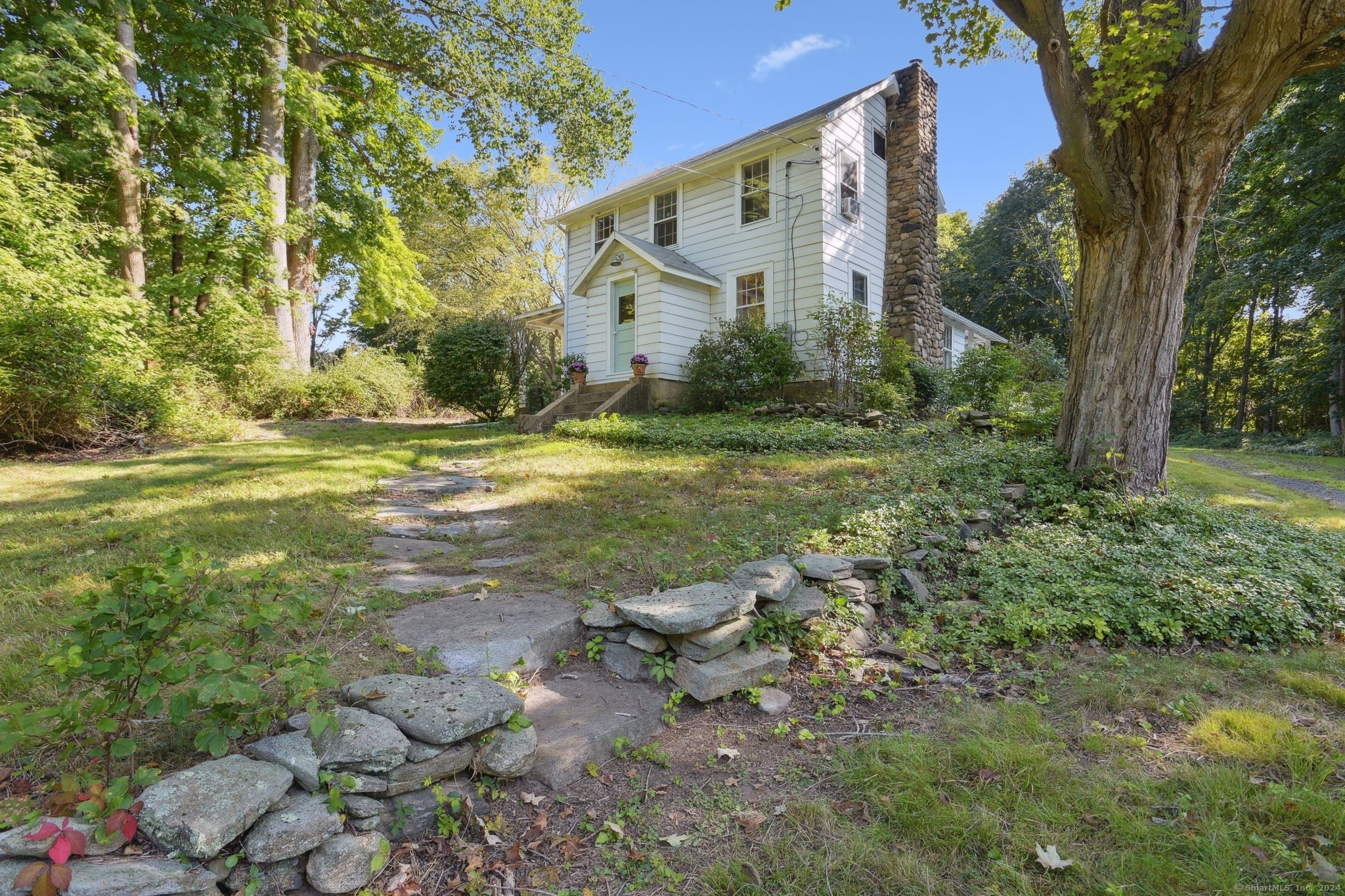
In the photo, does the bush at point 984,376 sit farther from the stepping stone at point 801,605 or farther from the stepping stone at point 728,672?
the stepping stone at point 728,672

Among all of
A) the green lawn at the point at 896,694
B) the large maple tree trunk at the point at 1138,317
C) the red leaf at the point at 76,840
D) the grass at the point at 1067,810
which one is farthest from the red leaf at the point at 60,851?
the large maple tree trunk at the point at 1138,317

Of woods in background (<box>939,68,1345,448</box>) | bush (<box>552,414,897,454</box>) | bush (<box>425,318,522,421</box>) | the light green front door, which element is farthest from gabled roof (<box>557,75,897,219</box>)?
woods in background (<box>939,68,1345,448</box>)

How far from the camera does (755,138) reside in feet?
36.6

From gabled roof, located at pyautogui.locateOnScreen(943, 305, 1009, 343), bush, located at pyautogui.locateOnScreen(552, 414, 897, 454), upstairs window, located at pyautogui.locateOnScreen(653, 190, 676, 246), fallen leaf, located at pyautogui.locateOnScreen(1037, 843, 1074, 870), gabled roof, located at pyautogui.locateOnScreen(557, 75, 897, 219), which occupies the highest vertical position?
gabled roof, located at pyautogui.locateOnScreen(557, 75, 897, 219)

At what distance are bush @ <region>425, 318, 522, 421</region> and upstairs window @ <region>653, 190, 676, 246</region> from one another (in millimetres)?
3977

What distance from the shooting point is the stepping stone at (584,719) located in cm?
201

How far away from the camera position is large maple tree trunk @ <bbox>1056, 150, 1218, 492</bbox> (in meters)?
4.61

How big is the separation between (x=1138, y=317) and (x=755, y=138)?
8367mm

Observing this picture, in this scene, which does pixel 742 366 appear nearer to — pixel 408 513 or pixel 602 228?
pixel 602 228

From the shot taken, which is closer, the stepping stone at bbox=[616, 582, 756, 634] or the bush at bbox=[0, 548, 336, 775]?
the bush at bbox=[0, 548, 336, 775]

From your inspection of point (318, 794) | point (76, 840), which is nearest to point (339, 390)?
point (318, 794)

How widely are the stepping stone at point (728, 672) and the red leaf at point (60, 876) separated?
1838 mm

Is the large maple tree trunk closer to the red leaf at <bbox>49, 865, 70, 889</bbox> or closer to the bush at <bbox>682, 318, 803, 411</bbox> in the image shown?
the bush at <bbox>682, 318, 803, 411</bbox>

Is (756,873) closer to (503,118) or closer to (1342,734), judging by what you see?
(1342,734)
